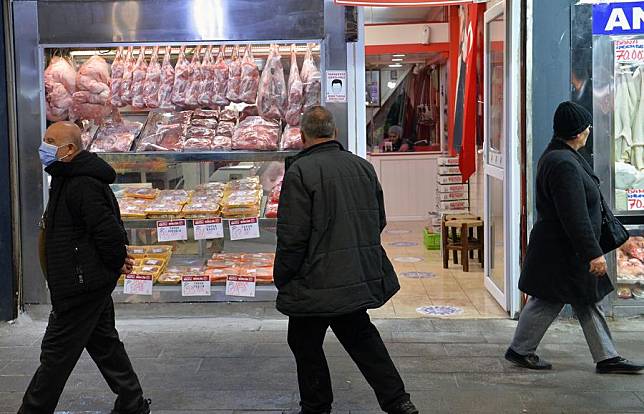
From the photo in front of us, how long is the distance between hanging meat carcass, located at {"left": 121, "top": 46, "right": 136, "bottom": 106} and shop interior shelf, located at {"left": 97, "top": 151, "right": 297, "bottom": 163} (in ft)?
1.43

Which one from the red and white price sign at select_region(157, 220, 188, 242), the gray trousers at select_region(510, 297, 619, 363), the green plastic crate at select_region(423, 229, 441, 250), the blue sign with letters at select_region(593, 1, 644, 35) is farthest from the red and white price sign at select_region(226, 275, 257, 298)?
the green plastic crate at select_region(423, 229, 441, 250)

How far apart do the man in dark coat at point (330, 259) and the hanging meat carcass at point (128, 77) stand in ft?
9.67

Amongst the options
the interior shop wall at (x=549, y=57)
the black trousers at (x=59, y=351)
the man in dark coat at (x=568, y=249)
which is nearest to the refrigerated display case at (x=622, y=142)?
the interior shop wall at (x=549, y=57)

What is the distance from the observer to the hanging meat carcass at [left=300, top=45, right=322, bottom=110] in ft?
22.9

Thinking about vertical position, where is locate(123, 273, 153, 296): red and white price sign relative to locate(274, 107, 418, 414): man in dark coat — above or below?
below

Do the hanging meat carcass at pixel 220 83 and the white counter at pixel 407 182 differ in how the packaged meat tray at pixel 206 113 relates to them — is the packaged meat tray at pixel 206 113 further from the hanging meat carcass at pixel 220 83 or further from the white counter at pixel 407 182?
the white counter at pixel 407 182

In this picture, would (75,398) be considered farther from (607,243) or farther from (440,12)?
(440,12)

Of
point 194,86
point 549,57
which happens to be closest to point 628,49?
point 549,57

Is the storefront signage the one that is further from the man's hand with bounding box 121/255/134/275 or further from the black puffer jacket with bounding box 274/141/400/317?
the man's hand with bounding box 121/255/134/275

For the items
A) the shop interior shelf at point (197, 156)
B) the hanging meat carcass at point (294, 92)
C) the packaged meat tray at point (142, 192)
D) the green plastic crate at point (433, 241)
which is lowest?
the green plastic crate at point (433, 241)

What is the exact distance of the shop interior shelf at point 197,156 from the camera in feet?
22.9

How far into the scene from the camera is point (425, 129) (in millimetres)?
13531

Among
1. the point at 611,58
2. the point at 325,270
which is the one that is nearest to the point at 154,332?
the point at 325,270

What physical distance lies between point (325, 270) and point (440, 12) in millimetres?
9030
